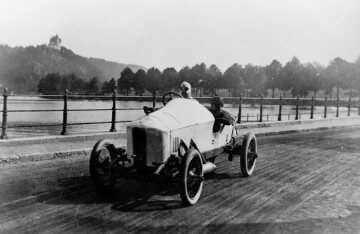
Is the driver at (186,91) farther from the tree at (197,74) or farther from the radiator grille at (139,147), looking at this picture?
the tree at (197,74)

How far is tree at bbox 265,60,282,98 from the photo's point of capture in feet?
306

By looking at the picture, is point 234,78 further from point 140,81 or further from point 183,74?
point 140,81

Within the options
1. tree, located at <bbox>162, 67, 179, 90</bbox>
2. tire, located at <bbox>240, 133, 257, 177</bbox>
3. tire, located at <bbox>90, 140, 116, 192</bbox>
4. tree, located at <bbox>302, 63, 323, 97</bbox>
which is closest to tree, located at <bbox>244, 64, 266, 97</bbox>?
tree, located at <bbox>302, 63, 323, 97</bbox>

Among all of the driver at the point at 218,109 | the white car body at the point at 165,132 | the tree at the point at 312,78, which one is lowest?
the white car body at the point at 165,132

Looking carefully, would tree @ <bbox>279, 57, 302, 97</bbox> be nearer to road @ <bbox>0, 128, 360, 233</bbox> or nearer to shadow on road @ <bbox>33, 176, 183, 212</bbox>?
road @ <bbox>0, 128, 360, 233</bbox>

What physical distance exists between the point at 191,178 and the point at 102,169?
133cm

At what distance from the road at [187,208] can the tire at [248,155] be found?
15 centimetres

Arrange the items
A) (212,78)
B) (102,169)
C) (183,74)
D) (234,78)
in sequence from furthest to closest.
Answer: (183,74) → (212,78) → (234,78) → (102,169)

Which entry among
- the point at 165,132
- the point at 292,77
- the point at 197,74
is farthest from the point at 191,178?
the point at 197,74

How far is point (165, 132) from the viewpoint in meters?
4.98

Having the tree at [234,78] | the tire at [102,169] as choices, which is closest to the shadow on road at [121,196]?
the tire at [102,169]

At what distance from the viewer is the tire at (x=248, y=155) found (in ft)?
21.6

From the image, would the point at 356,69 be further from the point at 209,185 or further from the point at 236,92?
the point at 209,185

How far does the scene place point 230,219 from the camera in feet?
14.4
